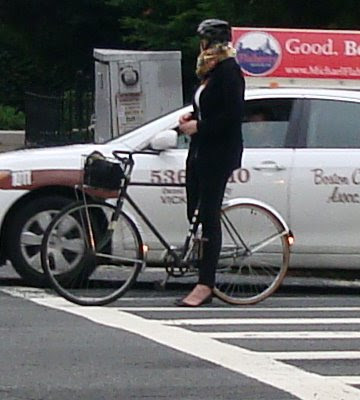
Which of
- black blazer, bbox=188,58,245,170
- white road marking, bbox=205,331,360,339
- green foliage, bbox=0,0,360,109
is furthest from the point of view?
green foliage, bbox=0,0,360,109

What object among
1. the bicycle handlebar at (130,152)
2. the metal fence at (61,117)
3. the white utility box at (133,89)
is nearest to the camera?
the bicycle handlebar at (130,152)

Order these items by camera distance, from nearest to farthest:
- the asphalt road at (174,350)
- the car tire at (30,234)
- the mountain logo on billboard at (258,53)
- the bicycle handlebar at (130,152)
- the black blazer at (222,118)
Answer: the asphalt road at (174,350), the black blazer at (222,118), the bicycle handlebar at (130,152), the car tire at (30,234), the mountain logo on billboard at (258,53)

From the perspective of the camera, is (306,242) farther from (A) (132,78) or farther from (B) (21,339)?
(A) (132,78)

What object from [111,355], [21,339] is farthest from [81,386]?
[21,339]

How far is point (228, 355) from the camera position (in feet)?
25.7

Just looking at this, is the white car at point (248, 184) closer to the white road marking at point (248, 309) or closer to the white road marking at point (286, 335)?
the white road marking at point (248, 309)

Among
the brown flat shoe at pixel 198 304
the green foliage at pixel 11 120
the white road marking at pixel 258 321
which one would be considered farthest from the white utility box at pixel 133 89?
the green foliage at pixel 11 120

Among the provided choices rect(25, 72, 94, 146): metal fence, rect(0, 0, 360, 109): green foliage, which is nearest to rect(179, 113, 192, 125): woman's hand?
rect(0, 0, 360, 109): green foliage

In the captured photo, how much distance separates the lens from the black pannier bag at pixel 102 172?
9.39 meters

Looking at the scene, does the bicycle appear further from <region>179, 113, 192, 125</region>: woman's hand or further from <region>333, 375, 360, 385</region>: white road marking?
<region>333, 375, 360, 385</region>: white road marking

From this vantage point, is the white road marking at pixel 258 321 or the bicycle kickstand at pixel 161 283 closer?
the white road marking at pixel 258 321

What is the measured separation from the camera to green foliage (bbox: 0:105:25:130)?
108ft

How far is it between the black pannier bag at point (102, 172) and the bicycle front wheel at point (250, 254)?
32.0 inches

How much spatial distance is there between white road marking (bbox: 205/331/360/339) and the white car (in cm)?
185
